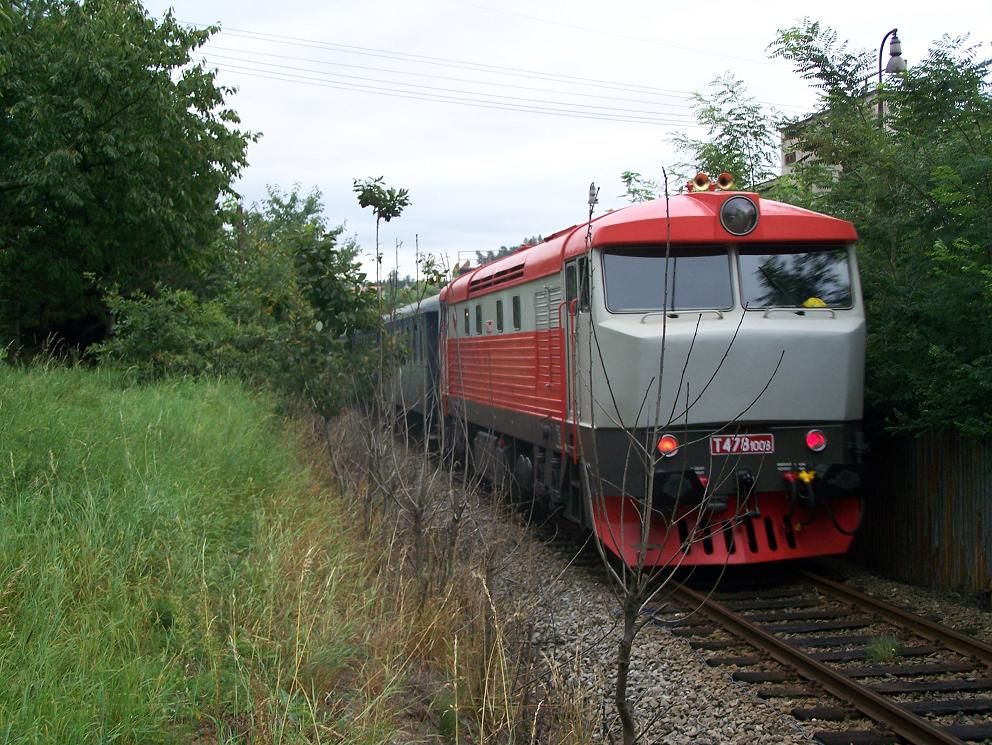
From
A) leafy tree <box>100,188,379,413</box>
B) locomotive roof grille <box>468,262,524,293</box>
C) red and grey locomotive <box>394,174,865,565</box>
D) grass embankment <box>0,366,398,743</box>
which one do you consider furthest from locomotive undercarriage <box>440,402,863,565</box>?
leafy tree <box>100,188,379,413</box>

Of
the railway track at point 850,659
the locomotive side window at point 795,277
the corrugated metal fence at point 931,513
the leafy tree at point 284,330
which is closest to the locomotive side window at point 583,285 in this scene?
the locomotive side window at point 795,277

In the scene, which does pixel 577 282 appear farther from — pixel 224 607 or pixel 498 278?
pixel 224 607

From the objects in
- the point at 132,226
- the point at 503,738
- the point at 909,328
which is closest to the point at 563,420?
the point at 909,328

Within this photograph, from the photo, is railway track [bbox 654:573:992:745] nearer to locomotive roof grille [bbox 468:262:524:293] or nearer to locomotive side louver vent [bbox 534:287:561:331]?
locomotive side louver vent [bbox 534:287:561:331]

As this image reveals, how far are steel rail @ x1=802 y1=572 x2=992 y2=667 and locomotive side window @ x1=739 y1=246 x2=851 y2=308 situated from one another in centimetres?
229

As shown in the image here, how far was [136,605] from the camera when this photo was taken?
4.65 meters

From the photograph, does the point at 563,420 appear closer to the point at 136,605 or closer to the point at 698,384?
the point at 698,384

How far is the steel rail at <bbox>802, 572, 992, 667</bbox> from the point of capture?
247 inches

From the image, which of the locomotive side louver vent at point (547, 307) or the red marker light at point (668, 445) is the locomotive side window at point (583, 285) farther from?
the red marker light at point (668, 445)

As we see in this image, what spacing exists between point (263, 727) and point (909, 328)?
635 centimetres

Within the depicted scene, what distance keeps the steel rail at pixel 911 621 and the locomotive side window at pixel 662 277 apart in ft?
7.88

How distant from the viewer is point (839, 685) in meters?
5.78

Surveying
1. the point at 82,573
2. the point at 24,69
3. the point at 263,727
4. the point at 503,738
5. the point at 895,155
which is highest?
the point at 24,69

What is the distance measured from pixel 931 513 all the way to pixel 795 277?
2.27 metres
